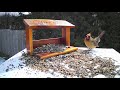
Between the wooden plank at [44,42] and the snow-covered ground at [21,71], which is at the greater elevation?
the wooden plank at [44,42]

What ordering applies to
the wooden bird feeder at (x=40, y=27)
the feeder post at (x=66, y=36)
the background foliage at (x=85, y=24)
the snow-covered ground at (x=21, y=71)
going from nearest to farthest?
the snow-covered ground at (x=21, y=71), the wooden bird feeder at (x=40, y=27), the feeder post at (x=66, y=36), the background foliage at (x=85, y=24)

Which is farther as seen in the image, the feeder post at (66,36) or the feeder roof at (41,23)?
Answer: the feeder post at (66,36)


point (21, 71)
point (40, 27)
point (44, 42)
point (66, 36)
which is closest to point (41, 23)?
point (40, 27)

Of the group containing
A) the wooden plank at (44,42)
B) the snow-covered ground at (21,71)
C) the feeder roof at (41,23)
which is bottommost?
the snow-covered ground at (21,71)

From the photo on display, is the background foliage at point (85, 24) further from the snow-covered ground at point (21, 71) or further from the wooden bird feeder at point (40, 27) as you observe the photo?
the snow-covered ground at point (21, 71)

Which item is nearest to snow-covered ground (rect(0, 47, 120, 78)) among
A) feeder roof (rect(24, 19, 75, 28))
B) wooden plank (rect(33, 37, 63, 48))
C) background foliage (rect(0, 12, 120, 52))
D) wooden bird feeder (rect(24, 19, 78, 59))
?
wooden bird feeder (rect(24, 19, 78, 59))

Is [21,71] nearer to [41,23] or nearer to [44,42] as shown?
[41,23]

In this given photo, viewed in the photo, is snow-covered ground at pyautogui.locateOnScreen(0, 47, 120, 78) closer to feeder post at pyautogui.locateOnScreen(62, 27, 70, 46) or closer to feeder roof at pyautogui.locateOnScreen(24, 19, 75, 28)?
feeder roof at pyautogui.locateOnScreen(24, 19, 75, 28)

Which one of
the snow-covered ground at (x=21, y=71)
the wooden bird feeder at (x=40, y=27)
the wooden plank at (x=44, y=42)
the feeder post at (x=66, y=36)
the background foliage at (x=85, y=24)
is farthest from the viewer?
the background foliage at (x=85, y=24)

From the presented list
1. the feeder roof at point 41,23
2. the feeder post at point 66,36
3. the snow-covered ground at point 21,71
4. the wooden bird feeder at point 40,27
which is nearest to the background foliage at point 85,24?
the feeder post at point 66,36

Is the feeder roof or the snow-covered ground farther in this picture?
the feeder roof

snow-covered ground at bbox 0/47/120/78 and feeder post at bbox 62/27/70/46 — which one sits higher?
feeder post at bbox 62/27/70/46

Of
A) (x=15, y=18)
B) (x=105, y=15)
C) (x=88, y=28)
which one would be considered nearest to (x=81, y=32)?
(x=88, y=28)
